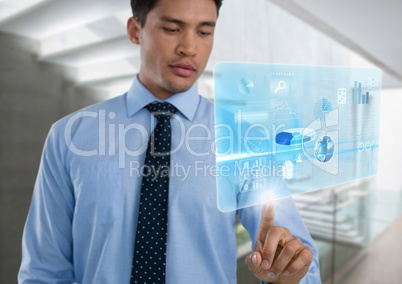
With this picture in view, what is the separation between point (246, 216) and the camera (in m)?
0.77

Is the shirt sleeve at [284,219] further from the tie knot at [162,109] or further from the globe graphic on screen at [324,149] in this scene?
the tie knot at [162,109]

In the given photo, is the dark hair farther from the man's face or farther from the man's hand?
the man's hand

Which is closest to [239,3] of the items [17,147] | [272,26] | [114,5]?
[272,26]

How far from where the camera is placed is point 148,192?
766mm

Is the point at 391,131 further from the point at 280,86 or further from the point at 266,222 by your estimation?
the point at 266,222

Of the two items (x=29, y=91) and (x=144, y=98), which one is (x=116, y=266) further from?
(x=29, y=91)

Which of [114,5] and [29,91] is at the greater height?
[114,5]

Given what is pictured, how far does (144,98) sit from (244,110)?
0.29m

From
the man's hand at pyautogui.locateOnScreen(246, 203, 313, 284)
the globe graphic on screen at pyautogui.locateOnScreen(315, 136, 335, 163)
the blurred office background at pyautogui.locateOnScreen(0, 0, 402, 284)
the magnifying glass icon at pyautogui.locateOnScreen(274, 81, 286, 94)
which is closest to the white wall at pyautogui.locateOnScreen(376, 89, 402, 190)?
the blurred office background at pyautogui.locateOnScreen(0, 0, 402, 284)

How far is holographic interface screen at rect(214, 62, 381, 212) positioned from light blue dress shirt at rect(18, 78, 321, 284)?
0.33ft

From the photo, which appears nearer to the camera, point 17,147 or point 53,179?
point 53,179

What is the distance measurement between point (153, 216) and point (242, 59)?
48.0 inches

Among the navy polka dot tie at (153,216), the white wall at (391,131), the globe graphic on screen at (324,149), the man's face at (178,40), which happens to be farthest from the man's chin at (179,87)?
the white wall at (391,131)

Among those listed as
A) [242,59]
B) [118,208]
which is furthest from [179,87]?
[242,59]
